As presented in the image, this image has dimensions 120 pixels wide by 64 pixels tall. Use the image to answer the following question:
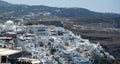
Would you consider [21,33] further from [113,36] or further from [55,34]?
[113,36]

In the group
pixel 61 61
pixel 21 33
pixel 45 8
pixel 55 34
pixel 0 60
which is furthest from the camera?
pixel 45 8

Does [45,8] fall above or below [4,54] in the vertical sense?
below

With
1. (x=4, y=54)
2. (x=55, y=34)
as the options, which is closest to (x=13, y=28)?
(x=55, y=34)

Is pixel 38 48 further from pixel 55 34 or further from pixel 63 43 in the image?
pixel 55 34

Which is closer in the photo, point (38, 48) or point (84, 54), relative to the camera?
point (38, 48)

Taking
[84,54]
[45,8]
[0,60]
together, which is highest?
[0,60]

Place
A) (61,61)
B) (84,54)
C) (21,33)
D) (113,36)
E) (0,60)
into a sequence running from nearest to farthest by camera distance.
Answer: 1. (0,60)
2. (61,61)
3. (84,54)
4. (21,33)
5. (113,36)

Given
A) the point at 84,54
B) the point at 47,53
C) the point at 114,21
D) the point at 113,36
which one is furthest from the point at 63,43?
the point at 114,21
